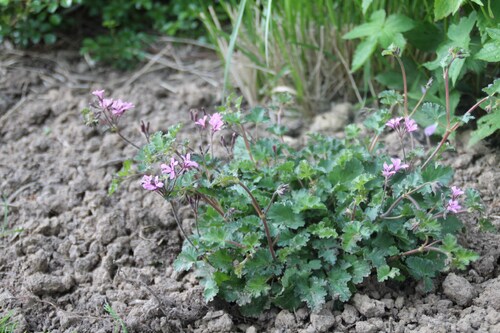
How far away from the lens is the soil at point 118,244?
2035 mm

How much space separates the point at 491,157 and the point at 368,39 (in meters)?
0.61

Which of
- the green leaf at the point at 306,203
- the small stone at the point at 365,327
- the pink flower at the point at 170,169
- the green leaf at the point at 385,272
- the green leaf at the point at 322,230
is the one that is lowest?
the small stone at the point at 365,327

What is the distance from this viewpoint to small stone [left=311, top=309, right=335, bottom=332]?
1985 millimetres

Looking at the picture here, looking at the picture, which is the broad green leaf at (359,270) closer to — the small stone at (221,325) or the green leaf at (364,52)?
the small stone at (221,325)

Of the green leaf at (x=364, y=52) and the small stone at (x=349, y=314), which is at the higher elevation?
the green leaf at (x=364, y=52)

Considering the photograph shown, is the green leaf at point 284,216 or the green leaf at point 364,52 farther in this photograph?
the green leaf at point 364,52

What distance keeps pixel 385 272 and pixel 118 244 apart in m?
0.89

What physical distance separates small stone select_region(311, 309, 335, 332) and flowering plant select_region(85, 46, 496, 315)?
4 centimetres

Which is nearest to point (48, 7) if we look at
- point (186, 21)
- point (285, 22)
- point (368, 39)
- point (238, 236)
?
point (186, 21)

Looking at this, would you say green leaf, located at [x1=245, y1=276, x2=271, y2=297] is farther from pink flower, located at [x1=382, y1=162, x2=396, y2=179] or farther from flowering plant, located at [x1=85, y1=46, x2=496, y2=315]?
pink flower, located at [x1=382, y1=162, x2=396, y2=179]

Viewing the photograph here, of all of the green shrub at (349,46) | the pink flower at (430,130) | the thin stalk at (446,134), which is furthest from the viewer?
the pink flower at (430,130)

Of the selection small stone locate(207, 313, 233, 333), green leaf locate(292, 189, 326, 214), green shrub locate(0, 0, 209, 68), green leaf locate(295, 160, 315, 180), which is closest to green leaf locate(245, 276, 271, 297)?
small stone locate(207, 313, 233, 333)

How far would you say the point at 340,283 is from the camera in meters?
2.02

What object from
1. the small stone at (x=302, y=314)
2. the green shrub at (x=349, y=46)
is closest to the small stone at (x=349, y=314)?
the small stone at (x=302, y=314)
